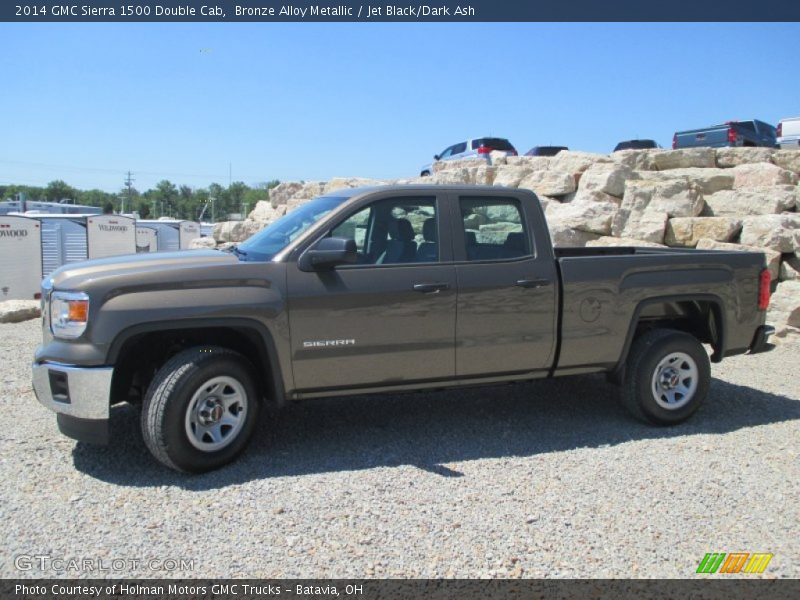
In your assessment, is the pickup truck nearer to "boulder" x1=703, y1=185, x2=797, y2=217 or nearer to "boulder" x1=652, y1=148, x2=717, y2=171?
"boulder" x1=703, y1=185, x2=797, y2=217

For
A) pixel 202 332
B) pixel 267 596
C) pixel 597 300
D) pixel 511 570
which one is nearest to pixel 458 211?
pixel 597 300

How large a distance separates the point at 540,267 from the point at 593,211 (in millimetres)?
7021

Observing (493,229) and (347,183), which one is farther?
(347,183)

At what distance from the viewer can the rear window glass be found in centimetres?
2430

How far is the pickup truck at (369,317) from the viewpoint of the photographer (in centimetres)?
418

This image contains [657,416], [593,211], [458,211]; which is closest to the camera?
[458,211]

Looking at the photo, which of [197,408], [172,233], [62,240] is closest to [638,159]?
[197,408]

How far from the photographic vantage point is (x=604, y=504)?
3.98 m

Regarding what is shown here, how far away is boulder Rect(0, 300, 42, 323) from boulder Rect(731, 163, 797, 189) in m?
13.1

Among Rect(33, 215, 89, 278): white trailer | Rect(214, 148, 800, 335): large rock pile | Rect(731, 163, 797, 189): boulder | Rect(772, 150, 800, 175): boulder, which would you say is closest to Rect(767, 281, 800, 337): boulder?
Rect(214, 148, 800, 335): large rock pile

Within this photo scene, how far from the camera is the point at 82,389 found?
161 inches

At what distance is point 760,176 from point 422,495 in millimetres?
11785

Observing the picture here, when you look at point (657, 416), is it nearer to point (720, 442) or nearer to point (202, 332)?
point (720, 442)

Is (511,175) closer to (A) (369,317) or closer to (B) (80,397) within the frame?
(A) (369,317)
